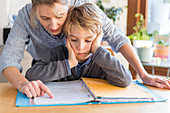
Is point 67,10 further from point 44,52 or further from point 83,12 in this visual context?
point 44,52

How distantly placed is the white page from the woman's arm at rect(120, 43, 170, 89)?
0.32 meters

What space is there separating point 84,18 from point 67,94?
1.29ft

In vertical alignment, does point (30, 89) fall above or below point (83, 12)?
below

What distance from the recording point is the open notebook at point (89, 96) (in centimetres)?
81

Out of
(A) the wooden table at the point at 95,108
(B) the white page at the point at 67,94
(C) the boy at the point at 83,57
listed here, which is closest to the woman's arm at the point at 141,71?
(C) the boy at the point at 83,57

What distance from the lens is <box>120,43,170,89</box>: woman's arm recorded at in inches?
42.3

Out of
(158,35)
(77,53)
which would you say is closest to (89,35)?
(77,53)

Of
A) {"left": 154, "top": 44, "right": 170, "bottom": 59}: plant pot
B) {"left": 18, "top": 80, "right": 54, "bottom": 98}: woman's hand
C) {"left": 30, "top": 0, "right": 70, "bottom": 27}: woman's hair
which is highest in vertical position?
{"left": 30, "top": 0, "right": 70, "bottom": 27}: woman's hair

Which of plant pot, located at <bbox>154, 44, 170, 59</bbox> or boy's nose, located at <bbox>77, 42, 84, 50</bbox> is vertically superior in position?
boy's nose, located at <bbox>77, 42, 84, 50</bbox>

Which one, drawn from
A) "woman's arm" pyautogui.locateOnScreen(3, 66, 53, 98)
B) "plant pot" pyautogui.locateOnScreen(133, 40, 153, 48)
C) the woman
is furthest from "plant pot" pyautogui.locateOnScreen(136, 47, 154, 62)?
"woman's arm" pyautogui.locateOnScreen(3, 66, 53, 98)

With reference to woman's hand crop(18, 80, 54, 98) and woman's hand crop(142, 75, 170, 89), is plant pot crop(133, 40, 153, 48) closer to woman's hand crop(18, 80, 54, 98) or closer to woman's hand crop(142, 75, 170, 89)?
woman's hand crop(142, 75, 170, 89)

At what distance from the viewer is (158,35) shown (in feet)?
11.0

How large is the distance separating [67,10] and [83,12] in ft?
0.26

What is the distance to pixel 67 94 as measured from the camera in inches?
34.7
